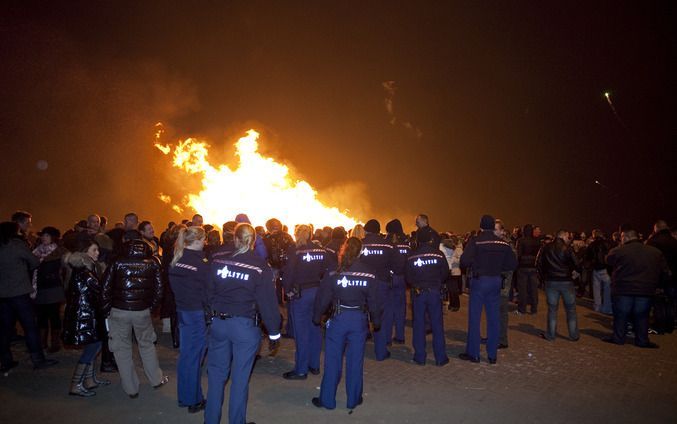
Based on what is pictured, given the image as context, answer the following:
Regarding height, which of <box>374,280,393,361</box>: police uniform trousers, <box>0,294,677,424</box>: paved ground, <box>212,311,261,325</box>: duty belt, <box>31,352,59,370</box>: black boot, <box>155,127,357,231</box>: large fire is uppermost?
<box>155,127,357,231</box>: large fire

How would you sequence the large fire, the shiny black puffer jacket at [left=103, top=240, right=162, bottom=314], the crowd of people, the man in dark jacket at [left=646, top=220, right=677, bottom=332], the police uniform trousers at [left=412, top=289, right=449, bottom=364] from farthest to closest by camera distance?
the large fire
the man in dark jacket at [left=646, top=220, right=677, bottom=332]
the police uniform trousers at [left=412, top=289, right=449, bottom=364]
the shiny black puffer jacket at [left=103, top=240, right=162, bottom=314]
the crowd of people

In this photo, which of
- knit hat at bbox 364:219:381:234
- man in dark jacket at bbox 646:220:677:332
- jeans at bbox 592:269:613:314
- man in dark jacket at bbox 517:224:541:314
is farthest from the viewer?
jeans at bbox 592:269:613:314

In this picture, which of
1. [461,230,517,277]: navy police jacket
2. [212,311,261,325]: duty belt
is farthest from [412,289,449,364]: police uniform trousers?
[212,311,261,325]: duty belt

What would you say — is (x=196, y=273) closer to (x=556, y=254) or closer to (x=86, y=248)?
(x=86, y=248)

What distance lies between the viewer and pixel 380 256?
8.13 meters

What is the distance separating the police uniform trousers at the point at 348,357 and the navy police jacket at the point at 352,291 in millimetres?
167

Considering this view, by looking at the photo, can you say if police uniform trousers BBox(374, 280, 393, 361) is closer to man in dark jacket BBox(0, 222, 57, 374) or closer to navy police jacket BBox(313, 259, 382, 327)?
navy police jacket BBox(313, 259, 382, 327)

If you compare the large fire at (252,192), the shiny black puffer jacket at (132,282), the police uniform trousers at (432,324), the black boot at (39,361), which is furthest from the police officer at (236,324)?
the large fire at (252,192)

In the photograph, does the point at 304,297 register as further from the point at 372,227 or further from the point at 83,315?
the point at 83,315

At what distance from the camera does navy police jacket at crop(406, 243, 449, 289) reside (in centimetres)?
740

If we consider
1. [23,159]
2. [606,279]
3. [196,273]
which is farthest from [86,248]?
[23,159]

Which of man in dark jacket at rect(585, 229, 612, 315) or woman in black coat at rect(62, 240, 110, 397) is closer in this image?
woman in black coat at rect(62, 240, 110, 397)

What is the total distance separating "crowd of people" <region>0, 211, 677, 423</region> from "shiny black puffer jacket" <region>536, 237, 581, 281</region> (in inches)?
1.0

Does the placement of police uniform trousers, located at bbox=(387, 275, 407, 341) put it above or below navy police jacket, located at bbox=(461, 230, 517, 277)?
below
